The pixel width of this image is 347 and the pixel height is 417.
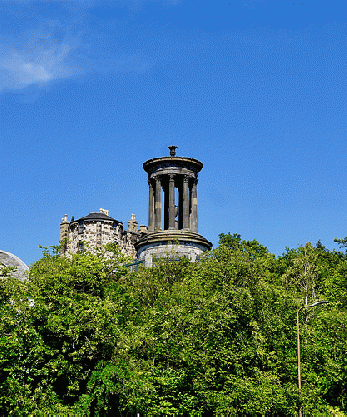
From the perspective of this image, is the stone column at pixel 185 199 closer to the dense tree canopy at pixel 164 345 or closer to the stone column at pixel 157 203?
the stone column at pixel 157 203

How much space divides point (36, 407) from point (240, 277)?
14.7 metres

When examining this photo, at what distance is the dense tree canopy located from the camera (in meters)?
30.0

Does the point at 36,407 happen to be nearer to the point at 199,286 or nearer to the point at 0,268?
the point at 0,268

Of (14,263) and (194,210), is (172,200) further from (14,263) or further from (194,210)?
(14,263)

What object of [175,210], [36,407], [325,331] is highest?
[175,210]

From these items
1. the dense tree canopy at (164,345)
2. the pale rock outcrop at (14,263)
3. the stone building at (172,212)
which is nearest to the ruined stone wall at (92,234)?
the stone building at (172,212)

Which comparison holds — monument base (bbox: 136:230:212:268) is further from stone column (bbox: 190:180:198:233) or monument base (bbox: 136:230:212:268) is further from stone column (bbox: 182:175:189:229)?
stone column (bbox: 182:175:189:229)

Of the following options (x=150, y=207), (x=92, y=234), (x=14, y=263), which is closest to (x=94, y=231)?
(x=92, y=234)

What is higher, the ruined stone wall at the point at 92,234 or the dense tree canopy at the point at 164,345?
the ruined stone wall at the point at 92,234

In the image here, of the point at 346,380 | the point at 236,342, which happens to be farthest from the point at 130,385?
the point at 346,380

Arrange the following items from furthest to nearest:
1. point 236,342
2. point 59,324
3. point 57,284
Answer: point 236,342 < point 57,284 < point 59,324

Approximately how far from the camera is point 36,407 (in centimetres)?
2814

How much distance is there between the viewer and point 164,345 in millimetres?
37281

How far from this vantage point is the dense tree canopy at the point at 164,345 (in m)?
30.0
